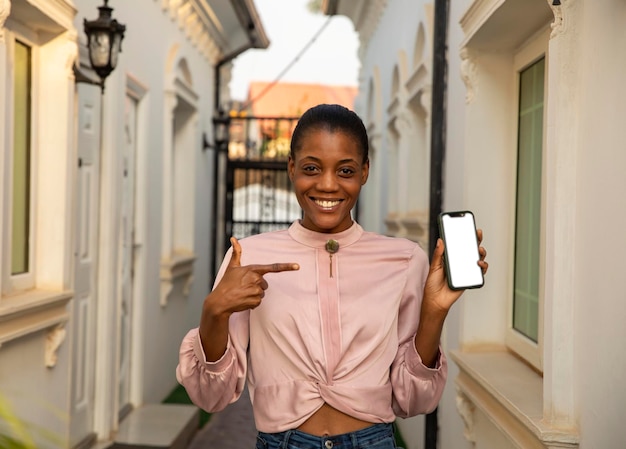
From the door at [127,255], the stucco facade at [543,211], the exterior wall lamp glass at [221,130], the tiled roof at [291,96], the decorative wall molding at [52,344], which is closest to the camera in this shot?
the stucco facade at [543,211]

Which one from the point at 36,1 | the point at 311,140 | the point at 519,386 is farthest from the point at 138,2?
the point at 311,140

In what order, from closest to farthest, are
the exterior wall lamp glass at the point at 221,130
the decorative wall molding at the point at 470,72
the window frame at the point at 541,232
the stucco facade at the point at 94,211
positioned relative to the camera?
1. the window frame at the point at 541,232
2. the decorative wall molding at the point at 470,72
3. the stucco facade at the point at 94,211
4. the exterior wall lamp glass at the point at 221,130

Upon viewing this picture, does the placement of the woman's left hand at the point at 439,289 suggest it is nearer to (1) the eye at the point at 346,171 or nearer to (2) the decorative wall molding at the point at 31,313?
(1) the eye at the point at 346,171

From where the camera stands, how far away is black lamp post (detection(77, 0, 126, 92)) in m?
5.21

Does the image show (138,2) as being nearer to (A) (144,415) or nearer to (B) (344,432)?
→ (A) (144,415)

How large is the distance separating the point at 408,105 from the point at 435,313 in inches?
224

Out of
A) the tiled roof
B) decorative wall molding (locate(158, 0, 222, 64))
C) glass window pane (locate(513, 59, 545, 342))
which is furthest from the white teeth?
the tiled roof

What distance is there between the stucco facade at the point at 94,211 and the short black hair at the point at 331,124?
3.13ft

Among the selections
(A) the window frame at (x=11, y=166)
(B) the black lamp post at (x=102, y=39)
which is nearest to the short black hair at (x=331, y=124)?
(A) the window frame at (x=11, y=166)

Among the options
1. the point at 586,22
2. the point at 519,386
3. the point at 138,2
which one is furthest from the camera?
the point at 138,2

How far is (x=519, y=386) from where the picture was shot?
11.9 ft

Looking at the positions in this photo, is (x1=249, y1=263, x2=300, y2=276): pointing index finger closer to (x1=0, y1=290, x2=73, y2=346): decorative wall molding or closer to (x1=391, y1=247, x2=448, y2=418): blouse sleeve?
(x1=391, y1=247, x2=448, y2=418): blouse sleeve

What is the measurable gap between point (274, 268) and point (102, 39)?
3.53 m

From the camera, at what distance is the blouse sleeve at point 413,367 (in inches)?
88.8
